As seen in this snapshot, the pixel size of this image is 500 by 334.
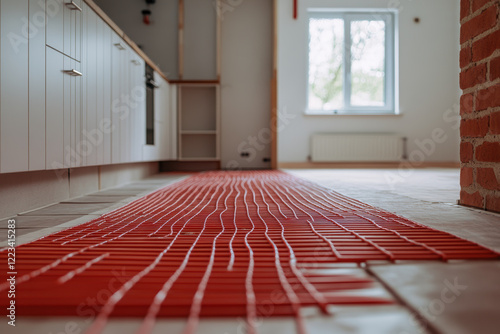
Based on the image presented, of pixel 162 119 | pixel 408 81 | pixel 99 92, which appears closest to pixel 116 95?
pixel 99 92

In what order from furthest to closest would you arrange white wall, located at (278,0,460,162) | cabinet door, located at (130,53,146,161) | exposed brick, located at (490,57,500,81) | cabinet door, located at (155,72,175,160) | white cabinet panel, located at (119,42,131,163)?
white wall, located at (278,0,460,162), cabinet door, located at (155,72,175,160), cabinet door, located at (130,53,146,161), white cabinet panel, located at (119,42,131,163), exposed brick, located at (490,57,500,81)

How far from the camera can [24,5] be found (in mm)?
1477

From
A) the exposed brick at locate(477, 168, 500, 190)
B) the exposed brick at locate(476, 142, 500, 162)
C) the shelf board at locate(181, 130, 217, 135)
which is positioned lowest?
the exposed brick at locate(477, 168, 500, 190)

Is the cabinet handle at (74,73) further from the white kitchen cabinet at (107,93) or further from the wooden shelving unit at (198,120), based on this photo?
the wooden shelving unit at (198,120)

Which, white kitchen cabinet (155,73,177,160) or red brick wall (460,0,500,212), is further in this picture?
white kitchen cabinet (155,73,177,160)

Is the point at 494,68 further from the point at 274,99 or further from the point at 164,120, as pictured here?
the point at 274,99

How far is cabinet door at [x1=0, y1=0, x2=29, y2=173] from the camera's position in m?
1.33

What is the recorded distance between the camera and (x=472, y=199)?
1645 millimetres

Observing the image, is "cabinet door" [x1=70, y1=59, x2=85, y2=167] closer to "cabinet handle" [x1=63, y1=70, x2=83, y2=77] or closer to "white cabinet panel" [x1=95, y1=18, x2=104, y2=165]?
"cabinet handle" [x1=63, y1=70, x2=83, y2=77]

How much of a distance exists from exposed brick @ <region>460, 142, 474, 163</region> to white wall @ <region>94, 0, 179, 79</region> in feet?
13.8

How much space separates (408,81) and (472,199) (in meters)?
4.52

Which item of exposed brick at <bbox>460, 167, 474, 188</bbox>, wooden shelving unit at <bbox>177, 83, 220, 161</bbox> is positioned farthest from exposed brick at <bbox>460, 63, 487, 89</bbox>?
wooden shelving unit at <bbox>177, 83, 220, 161</bbox>

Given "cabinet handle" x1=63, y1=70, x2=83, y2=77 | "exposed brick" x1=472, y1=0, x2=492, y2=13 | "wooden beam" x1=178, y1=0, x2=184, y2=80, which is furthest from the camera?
"wooden beam" x1=178, y1=0, x2=184, y2=80

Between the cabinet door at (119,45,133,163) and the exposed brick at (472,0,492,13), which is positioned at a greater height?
the exposed brick at (472,0,492,13)
